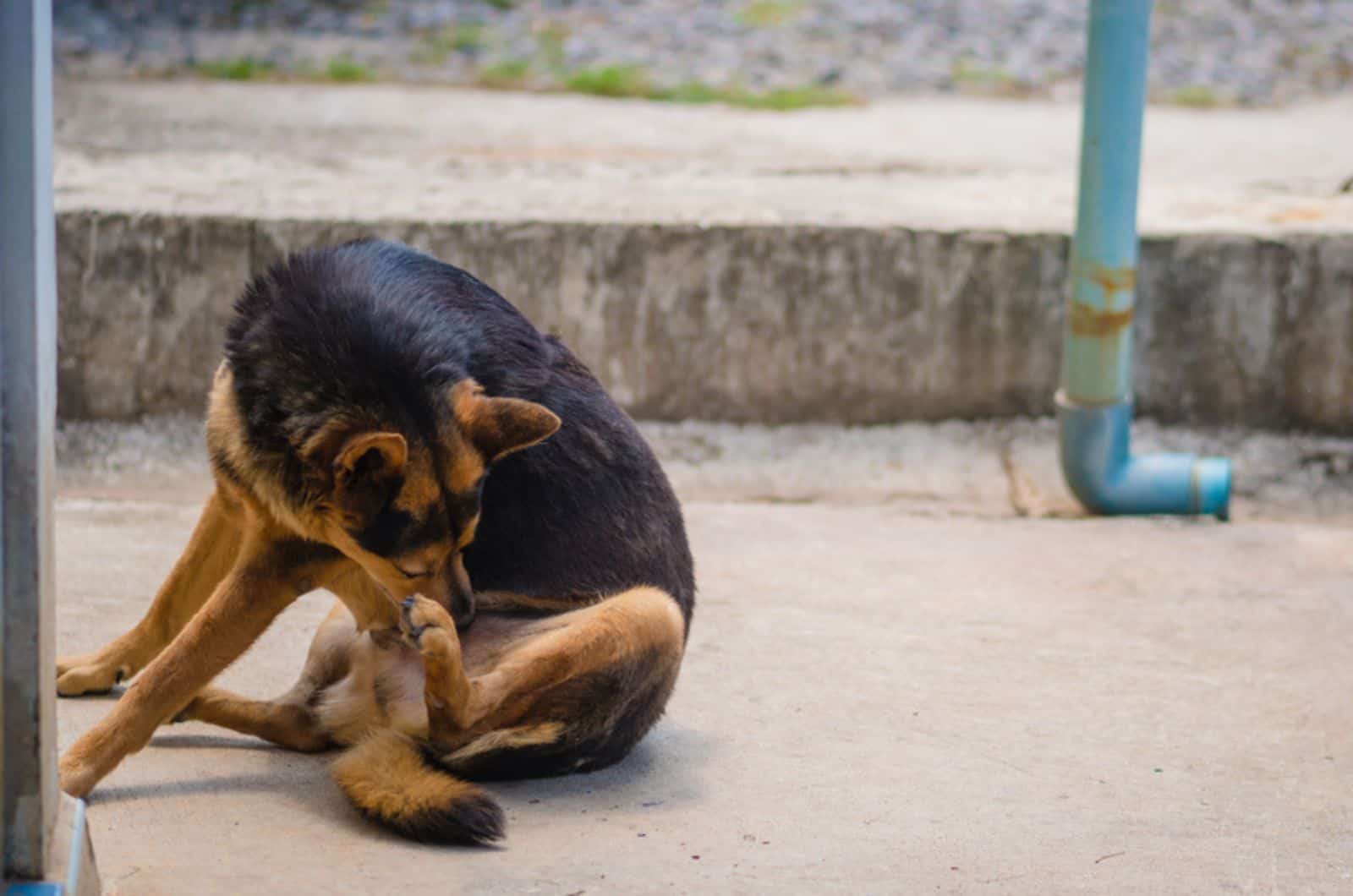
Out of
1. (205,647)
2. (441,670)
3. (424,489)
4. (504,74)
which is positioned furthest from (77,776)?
(504,74)

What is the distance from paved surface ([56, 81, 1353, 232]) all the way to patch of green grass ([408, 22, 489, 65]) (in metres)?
0.72

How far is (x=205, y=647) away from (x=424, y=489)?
0.54m

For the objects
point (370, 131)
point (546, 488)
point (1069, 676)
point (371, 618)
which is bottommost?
point (1069, 676)

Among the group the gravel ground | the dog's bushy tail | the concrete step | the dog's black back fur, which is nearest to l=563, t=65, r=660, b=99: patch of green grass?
the gravel ground

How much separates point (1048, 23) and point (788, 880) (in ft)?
30.7

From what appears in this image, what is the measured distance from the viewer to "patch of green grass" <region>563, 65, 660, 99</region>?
9148 mm

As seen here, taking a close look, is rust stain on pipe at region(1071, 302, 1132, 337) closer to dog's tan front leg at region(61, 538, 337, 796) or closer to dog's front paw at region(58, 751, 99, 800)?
dog's tan front leg at region(61, 538, 337, 796)

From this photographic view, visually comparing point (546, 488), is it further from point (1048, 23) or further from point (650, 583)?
point (1048, 23)

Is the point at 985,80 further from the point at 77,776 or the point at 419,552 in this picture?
the point at 77,776

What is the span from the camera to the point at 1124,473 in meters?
5.33

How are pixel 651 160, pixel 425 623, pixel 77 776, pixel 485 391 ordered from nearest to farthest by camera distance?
pixel 425 623 < pixel 77 776 < pixel 485 391 < pixel 651 160

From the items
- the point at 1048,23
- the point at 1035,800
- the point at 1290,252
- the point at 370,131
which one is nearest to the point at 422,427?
the point at 1035,800

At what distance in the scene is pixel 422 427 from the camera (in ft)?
9.92

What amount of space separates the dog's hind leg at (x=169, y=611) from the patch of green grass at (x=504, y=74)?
6.22 metres
